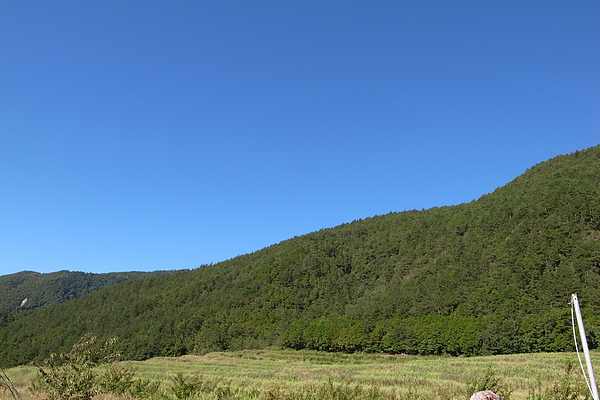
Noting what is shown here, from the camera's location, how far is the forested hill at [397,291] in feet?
251

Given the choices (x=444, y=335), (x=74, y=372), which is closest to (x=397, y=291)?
(x=444, y=335)

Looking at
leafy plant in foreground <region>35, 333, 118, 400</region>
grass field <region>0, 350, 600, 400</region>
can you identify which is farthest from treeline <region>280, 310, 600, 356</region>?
leafy plant in foreground <region>35, 333, 118, 400</region>

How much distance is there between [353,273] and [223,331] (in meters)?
55.7

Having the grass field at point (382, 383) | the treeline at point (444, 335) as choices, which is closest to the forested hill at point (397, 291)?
the treeline at point (444, 335)

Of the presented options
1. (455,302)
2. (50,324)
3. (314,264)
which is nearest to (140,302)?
(50,324)

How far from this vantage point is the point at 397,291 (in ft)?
372

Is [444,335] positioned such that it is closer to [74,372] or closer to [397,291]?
[397,291]

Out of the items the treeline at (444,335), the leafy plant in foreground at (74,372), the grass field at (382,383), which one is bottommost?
the treeline at (444,335)

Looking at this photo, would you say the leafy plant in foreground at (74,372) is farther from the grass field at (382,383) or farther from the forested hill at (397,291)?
the forested hill at (397,291)

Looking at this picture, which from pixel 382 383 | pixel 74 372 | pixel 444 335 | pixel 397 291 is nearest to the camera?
pixel 74 372

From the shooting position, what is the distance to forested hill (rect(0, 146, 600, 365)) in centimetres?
7650

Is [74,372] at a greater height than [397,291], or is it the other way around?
[74,372]

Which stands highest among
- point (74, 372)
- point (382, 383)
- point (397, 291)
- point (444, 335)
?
point (74, 372)

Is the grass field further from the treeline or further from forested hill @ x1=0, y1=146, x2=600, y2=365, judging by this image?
forested hill @ x1=0, y1=146, x2=600, y2=365
